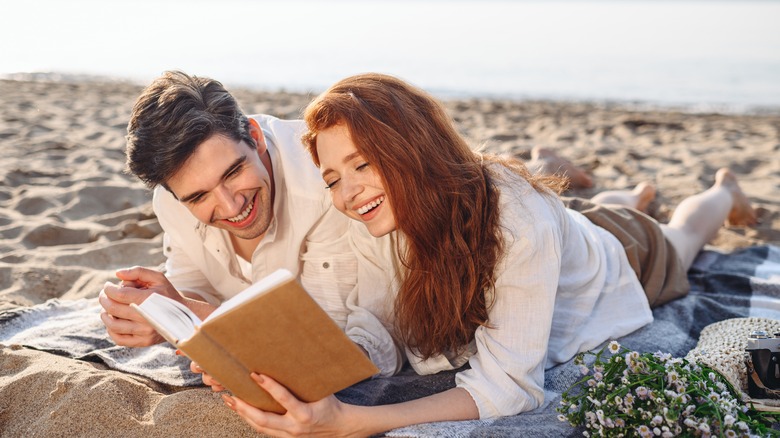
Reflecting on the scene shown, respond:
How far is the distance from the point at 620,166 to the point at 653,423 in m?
4.30

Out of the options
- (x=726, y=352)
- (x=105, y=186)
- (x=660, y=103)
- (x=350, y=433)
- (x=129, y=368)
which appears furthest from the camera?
(x=660, y=103)

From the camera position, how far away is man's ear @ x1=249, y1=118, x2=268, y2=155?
8.79ft

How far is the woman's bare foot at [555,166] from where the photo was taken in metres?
4.45

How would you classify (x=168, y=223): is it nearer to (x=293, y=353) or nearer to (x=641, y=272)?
(x=293, y=353)

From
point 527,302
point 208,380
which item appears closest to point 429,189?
point 527,302

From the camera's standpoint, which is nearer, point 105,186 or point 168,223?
point 168,223

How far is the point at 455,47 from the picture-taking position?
2034 cm

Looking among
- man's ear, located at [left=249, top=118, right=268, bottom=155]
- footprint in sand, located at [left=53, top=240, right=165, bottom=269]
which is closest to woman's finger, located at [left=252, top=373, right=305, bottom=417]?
man's ear, located at [left=249, top=118, right=268, bottom=155]

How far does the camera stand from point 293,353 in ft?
5.65

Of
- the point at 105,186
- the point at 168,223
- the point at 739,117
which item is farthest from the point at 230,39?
the point at 168,223

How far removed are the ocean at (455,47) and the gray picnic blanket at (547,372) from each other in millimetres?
8556

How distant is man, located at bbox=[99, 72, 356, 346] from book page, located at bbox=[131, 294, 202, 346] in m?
0.53

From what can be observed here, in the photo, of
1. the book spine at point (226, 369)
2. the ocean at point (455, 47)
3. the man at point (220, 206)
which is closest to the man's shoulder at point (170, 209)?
the man at point (220, 206)

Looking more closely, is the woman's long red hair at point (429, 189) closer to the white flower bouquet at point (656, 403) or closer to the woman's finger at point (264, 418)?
the white flower bouquet at point (656, 403)
